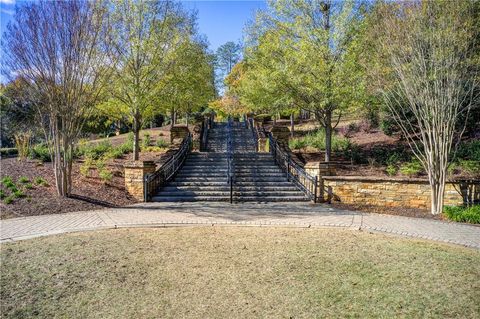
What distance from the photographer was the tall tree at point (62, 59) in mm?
9367

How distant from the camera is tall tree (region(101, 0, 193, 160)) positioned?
13578mm

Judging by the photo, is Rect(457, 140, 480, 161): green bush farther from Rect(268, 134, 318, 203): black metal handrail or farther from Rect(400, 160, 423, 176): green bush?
Rect(268, 134, 318, 203): black metal handrail

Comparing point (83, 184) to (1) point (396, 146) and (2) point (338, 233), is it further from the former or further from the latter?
(1) point (396, 146)

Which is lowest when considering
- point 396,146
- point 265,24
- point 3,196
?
point 3,196

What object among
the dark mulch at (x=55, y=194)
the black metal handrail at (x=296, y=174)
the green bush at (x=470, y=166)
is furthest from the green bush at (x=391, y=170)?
the dark mulch at (x=55, y=194)

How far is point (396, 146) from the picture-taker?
17531mm

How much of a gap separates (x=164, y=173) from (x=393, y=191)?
7.73 metres

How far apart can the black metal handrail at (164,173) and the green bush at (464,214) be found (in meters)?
8.66

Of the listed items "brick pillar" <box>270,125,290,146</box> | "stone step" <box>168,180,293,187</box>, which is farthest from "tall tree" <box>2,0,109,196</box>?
"brick pillar" <box>270,125,290,146</box>

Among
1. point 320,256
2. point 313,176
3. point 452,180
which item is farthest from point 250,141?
point 320,256

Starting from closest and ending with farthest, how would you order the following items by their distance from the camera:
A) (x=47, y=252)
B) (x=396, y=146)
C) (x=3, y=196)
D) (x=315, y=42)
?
1. (x=47, y=252)
2. (x=3, y=196)
3. (x=315, y=42)
4. (x=396, y=146)

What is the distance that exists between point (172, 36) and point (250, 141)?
926 cm

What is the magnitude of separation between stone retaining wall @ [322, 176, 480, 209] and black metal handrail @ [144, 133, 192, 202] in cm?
561

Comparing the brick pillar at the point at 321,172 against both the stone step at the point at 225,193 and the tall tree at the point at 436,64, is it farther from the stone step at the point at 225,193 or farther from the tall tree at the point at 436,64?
the tall tree at the point at 436,64
